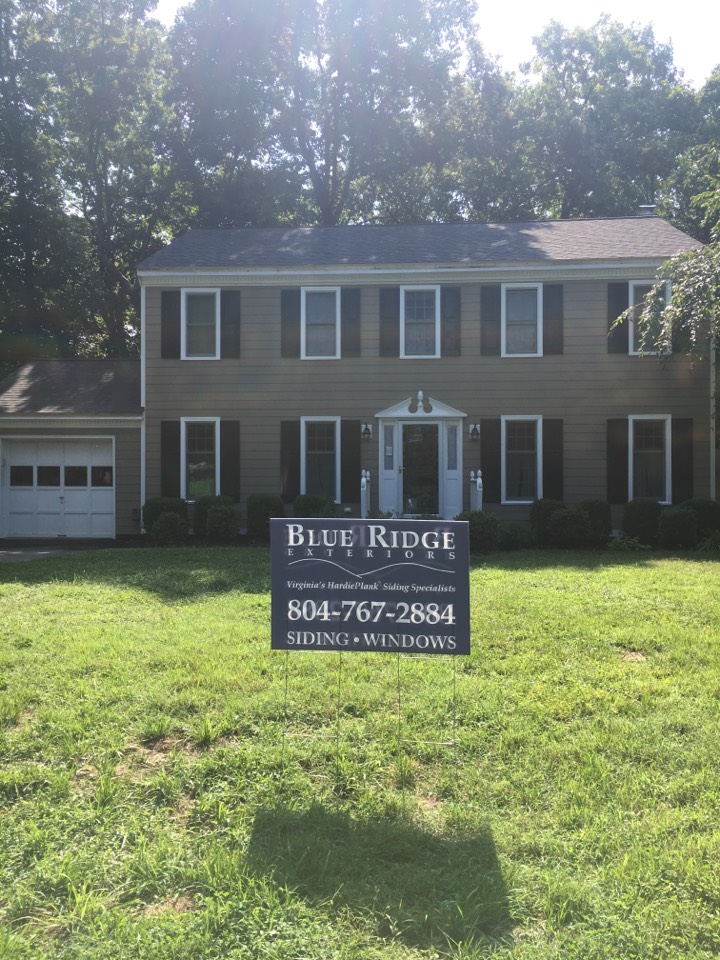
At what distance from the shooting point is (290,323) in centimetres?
1538

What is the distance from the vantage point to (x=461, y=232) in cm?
1717

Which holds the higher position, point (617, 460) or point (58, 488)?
point (617, 460)

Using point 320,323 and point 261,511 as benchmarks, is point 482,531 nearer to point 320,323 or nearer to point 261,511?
point 261,511

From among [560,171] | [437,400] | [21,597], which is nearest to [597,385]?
[437,400]

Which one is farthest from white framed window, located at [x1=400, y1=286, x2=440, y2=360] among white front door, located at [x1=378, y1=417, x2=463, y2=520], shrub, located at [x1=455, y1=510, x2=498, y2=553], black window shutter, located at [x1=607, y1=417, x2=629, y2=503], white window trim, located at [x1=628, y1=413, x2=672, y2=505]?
white window trim, located at [x1=628, y1=413, x2=672, y2=505]

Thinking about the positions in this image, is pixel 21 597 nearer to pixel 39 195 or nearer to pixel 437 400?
pixel 437 400

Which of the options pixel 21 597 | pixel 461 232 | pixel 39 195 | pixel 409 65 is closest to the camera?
pixel 21 597

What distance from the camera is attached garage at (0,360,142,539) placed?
613 inches

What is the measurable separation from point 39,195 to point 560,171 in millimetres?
18865

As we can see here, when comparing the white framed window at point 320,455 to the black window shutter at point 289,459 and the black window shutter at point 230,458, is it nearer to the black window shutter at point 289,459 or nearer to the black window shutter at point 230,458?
the black window shutter at point 289,459

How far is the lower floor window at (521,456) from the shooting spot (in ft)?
49.0

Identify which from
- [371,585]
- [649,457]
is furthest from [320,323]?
[371,585]

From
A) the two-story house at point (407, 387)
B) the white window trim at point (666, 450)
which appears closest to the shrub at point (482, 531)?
the two-story house at point (407, 387)

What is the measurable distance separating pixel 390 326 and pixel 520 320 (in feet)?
8.86
